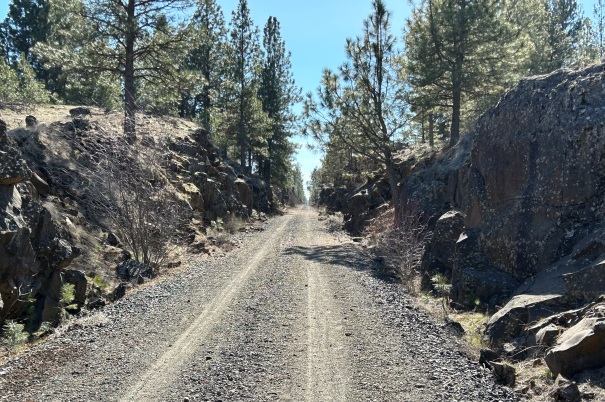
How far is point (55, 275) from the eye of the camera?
32.1ft

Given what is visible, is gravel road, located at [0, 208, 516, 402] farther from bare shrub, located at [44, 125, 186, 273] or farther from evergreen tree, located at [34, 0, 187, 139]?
evergreen tree, located at [34, 0, 187, 139]

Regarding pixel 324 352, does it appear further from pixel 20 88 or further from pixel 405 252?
pixel 20 88

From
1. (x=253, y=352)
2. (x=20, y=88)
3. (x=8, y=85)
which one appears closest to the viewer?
(x=253, y=352)

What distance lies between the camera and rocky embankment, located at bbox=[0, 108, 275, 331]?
28.7 feet

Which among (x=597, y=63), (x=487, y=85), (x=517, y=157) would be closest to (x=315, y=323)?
(x=517, y=157)

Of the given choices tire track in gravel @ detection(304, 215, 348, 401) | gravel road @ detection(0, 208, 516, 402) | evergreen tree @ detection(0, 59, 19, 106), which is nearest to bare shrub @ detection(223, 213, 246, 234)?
evergreen tree @ detection(0, 59, 19, 106)

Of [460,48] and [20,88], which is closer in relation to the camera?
[460,48]

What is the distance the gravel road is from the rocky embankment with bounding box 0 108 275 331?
132 centimetres

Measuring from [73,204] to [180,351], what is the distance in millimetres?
9459

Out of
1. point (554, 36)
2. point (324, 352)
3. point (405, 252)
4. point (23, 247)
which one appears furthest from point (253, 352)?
point (554, 36)

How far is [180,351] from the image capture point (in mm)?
7090

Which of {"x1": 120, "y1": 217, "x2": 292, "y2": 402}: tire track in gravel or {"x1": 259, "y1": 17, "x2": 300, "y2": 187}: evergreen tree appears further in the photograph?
{"x1": 259, "y1": 17, "x2": 300, "y2": 187}: evergreen tree

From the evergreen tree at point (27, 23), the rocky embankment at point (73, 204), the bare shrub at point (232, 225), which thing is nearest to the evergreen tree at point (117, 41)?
the rocky embankment at point (73, 204)

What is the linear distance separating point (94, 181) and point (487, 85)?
19007 millimetres
